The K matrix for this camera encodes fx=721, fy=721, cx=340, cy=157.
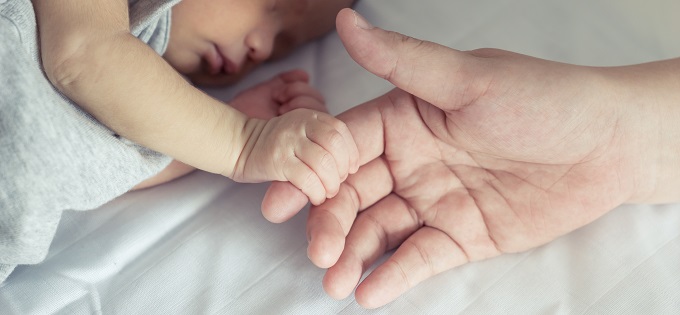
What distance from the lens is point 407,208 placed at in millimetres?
898

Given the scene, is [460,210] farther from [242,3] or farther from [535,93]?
[242,3]

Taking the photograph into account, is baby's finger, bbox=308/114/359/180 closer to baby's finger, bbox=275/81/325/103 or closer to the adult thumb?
the adult thumb

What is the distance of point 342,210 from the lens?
2.82ft

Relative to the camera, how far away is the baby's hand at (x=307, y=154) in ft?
2.66

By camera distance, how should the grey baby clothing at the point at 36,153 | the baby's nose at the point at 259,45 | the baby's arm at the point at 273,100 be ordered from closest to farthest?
the grey baby clothing at the point at 36,153 → the baby's arm at the point at 273,100 → the baby's nose at the point at 259,45

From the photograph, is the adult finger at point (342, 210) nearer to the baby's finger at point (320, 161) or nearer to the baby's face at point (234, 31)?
the baby's finger at point (320, 161)

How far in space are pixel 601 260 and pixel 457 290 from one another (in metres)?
0.18

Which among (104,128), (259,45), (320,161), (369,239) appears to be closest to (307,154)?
(320,161)

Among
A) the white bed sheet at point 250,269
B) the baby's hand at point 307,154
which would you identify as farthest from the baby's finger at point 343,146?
the white bed sheet at point 250,269

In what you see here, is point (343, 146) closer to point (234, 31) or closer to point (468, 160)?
point (468, 160)

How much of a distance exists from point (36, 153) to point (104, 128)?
0.10m

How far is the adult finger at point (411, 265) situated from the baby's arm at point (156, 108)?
0.12m

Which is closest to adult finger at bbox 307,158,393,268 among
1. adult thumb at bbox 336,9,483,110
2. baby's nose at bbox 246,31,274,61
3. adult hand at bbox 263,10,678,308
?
adult hand at bbox 263,10,678,308

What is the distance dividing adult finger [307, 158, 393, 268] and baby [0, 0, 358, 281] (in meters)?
0.03
